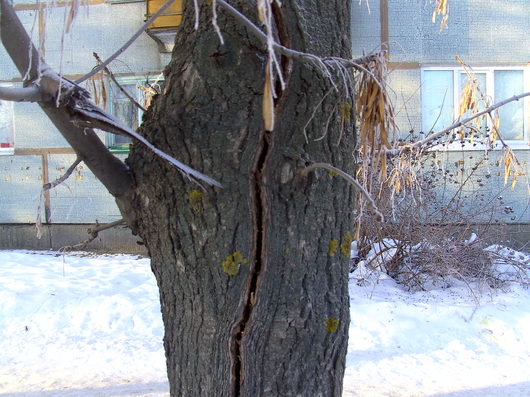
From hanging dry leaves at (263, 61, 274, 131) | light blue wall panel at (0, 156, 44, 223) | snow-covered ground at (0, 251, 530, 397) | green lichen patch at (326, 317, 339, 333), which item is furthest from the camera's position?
light blue wall panel at (0, 156, 44, 223)

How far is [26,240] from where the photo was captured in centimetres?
841

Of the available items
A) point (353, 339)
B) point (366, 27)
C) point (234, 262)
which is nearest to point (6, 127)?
point (366, 27)

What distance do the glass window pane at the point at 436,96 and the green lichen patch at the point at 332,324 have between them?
6626mm

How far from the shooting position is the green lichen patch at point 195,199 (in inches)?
65.3

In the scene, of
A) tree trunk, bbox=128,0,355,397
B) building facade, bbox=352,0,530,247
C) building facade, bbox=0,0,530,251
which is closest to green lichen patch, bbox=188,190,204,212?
tree trunk, bbox=128,0,355,397

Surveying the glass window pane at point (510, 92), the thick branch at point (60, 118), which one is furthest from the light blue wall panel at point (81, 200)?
the thick branch at point (60, 118)

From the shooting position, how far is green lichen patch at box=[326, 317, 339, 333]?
1.74 metres

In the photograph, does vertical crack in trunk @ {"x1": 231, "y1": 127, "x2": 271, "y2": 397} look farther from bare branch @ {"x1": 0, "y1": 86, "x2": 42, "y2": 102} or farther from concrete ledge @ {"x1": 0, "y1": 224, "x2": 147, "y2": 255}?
concrete ledge @ {"x1": 0, "y1": 224, "x2": 147, "y2": 255}

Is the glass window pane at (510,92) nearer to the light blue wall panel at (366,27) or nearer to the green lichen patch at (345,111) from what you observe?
the light blue wall panel at (366,27)

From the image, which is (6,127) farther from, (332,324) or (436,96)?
(332,324)

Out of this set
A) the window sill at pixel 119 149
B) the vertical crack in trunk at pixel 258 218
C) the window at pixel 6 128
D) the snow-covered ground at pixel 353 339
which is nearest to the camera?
the vertical crack in trunk at pixel 258 218

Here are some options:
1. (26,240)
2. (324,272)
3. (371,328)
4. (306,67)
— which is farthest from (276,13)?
(26,240)

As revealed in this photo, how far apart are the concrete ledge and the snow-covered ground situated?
2.14 metres

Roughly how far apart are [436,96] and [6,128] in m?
6.99
